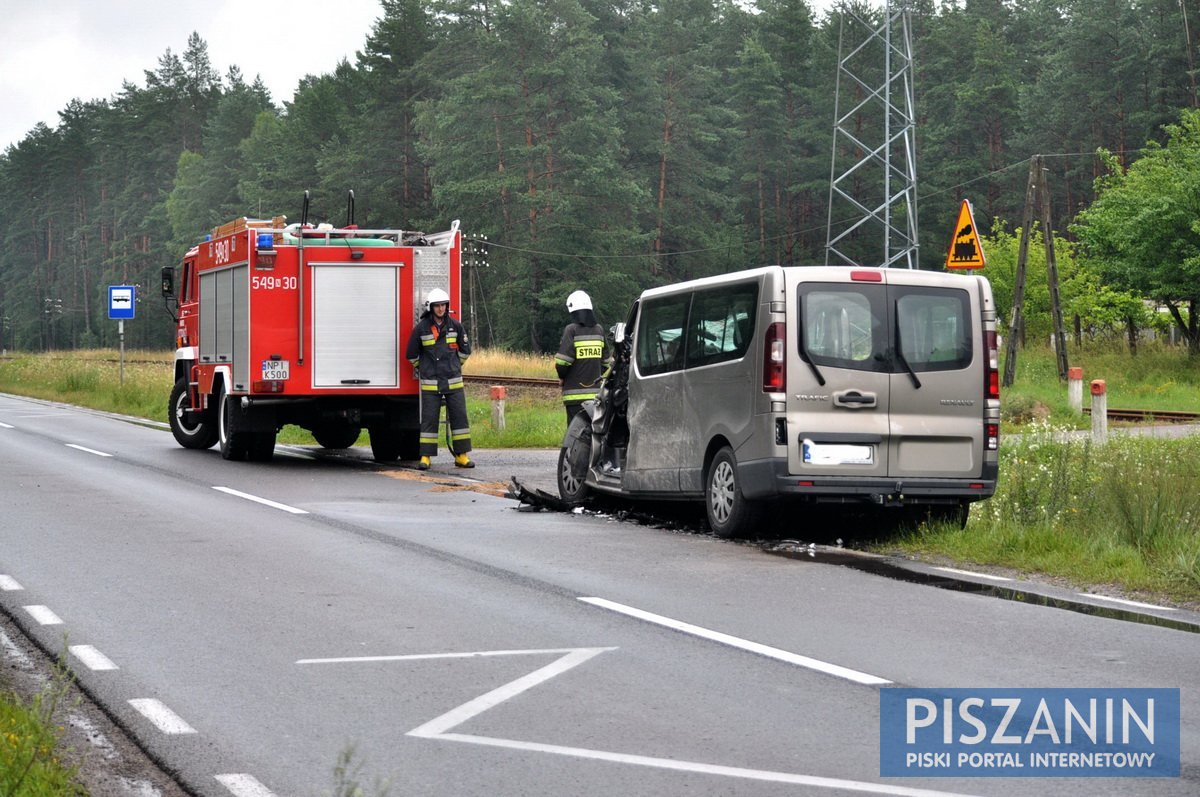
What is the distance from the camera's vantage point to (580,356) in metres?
16.5

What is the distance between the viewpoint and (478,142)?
62.9 m

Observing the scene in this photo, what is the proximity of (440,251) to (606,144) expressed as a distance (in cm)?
4387

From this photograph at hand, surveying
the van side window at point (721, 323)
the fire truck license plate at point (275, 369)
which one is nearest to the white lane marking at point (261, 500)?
the fire truck license plate at point (275, 369)

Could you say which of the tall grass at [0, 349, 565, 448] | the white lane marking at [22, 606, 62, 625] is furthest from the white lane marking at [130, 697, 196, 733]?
the tall grass at [0, 349, 565, 448]

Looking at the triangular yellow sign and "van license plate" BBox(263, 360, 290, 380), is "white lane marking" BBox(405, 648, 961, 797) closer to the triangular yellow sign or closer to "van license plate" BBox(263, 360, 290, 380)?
"van license plate" BBox(263, 360, 290, 380)

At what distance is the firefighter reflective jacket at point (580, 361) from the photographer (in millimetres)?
16406

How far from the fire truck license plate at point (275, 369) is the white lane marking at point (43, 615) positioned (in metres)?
10.6

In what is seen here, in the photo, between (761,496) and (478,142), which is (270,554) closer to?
(761,496)

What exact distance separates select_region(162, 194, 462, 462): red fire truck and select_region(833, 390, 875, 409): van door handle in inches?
345

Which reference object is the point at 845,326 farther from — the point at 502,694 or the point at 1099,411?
the point at 1099,411

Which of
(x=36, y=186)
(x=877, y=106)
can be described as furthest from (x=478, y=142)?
(x=36, y=186)

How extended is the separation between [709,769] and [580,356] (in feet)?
36.8

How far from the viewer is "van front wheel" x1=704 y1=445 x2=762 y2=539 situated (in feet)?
38.1

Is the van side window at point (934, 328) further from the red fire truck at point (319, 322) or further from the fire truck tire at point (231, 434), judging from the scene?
the fire truck tire at point (231, 434)
